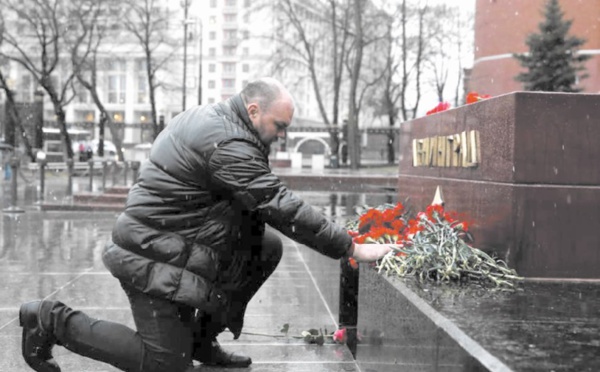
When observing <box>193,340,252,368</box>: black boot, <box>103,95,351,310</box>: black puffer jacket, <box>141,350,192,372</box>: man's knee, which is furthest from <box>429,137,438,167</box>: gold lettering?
<box>141,350,192,372</box>: man's knee

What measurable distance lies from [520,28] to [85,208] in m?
21.1

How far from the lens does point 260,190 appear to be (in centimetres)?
335

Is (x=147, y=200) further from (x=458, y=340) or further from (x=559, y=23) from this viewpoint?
(x=559, y=23)

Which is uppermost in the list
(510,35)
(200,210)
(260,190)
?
(510,35)

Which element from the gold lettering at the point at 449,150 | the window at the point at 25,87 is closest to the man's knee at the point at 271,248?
the gold lettering at the point at 449,150

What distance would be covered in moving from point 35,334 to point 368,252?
1644mm

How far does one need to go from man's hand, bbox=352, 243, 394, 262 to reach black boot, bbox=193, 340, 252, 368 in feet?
3.12

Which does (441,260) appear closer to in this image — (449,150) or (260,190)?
(260,190)

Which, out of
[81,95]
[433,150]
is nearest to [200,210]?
[433,150]

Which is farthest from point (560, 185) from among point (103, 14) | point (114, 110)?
point (114, 110)

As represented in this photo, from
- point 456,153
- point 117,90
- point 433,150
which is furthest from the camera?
point 117,90

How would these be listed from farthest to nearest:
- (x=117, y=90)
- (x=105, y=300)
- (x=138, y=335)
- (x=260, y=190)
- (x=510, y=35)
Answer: (x=117, y=90)
(x=510, y=35)
(x=105, y=300)
(x=138, y=335)
(x=260, y=190)

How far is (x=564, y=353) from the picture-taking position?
8.03ft

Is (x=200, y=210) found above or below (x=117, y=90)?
below
